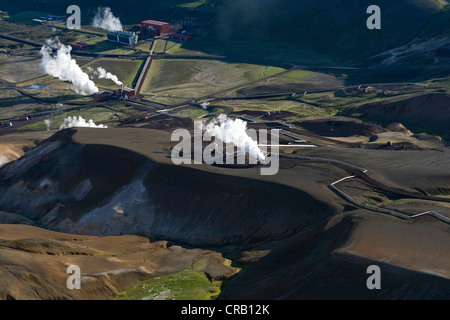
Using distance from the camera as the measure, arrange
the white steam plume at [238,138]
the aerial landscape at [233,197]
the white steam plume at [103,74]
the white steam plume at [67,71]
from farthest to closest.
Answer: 1. the white steam plume at [103,74]
2. the white steam plume at [67,71]
3. the white steam plume at [238,138]
4. the aerial landscape at [233,197]

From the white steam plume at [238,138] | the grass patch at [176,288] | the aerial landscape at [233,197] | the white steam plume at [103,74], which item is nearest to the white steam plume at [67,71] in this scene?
the white steam plume at [103,74]

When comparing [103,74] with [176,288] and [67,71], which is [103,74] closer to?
[67,71]

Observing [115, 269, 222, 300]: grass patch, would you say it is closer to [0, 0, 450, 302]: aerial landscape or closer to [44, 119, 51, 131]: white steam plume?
[0, 0, 450, 302]: aerial landscape

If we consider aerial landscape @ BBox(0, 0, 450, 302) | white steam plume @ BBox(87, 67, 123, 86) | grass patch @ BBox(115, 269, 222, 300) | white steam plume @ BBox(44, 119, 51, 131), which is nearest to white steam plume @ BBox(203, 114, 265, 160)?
aerial landscape @ BBox(0, 0, 450, 302)

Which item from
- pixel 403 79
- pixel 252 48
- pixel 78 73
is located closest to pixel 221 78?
pixel 252 48

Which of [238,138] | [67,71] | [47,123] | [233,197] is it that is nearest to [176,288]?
Result: [233,197]

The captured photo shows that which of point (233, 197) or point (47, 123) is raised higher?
point (47, 123)

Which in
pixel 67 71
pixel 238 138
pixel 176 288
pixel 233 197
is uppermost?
pixel 67 71

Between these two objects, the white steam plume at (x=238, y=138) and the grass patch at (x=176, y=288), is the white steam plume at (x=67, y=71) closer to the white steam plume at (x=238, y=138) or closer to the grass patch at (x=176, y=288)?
the white steam plume at (x=238, y=138)

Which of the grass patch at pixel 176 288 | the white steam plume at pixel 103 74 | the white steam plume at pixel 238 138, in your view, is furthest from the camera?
the white steam plume at pixel 103 74


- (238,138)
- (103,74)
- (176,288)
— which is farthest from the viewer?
(103,74)

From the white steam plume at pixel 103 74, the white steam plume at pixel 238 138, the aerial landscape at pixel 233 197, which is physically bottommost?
the aerial landscape at pixel 233 197

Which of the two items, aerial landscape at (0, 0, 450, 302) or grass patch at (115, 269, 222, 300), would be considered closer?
aerial landscape at (0, 0, 450, 302)

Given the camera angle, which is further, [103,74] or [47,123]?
[103,74]
